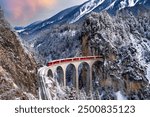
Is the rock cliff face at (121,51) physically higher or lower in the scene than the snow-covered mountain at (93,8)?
lower

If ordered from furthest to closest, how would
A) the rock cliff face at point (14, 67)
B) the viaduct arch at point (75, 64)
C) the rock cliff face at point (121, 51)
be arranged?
the rock cliff face at point (121, 51) < the viaduct arch at point (75, 64) < the rock cliff face at point (14, 67)

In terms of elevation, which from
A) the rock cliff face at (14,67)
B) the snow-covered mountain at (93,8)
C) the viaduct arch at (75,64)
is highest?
the snow-covered mountain at (93,8)

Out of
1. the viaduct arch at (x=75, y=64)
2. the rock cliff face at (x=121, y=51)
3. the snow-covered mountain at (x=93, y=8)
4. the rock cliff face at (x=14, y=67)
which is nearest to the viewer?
the rock cliff face at (x=14, y=67)

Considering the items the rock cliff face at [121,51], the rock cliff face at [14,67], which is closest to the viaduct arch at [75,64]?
the rock cliff face at [121,51]

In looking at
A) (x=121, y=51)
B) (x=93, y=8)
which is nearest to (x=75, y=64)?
(x=121, y=51)

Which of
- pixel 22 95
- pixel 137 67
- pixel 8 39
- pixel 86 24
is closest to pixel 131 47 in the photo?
pixel 137 67

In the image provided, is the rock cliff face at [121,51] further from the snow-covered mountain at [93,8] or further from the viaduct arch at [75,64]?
the snow-covered mountain at [93,8]

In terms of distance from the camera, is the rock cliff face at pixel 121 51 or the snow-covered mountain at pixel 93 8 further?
the snow-covered mountain at pixel 93 8

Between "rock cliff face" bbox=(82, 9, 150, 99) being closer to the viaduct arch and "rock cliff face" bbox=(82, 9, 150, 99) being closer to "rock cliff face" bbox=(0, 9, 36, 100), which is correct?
the viaduct arch

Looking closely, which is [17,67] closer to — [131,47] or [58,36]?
[131,47]
